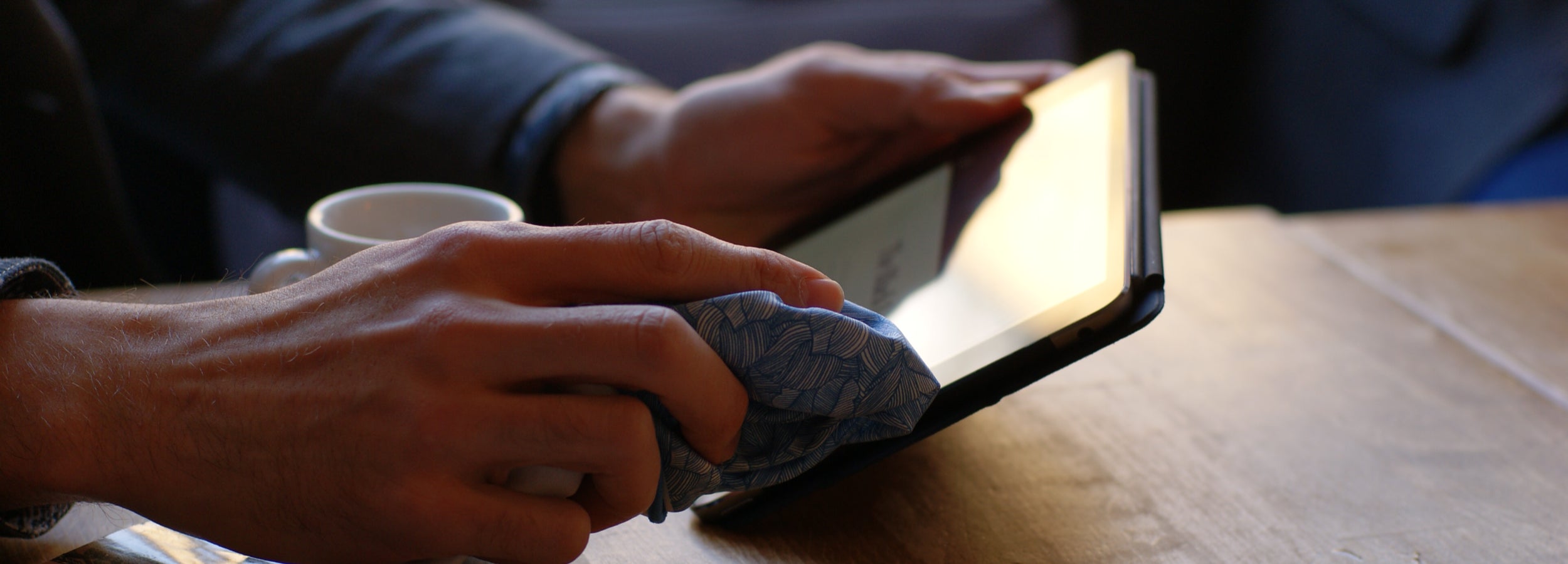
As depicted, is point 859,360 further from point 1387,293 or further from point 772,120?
point 1387,293

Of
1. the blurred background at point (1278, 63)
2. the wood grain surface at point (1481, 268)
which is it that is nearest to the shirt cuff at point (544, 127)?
Answer: the wood grain surface at point (1481, 268)

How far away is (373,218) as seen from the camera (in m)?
0.44

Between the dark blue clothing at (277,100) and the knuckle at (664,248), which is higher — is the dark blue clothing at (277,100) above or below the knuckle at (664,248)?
below

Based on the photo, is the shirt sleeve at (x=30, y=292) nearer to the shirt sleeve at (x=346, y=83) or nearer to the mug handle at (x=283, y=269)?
the mug handle at (x=283, y=269)

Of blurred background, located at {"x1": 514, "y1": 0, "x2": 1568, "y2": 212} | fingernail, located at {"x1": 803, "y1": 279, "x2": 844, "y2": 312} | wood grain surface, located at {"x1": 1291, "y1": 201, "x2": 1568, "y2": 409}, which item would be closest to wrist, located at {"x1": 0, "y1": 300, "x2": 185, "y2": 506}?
fingernail, located at {"x1": 803, "y1": 279, "x2": 844, "y2": 312}

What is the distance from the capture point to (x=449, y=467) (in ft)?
0.93

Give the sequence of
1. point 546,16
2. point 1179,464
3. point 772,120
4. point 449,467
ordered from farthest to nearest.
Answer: point 546,16 → point 772,120 → point 1179,464 → point 449,467

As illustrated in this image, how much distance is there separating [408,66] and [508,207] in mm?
352

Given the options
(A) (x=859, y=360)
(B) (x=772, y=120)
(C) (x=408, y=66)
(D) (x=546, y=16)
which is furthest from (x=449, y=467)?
(D) (x=546, y=16)

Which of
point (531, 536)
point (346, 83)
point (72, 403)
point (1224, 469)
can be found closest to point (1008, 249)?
point (1224, 469)

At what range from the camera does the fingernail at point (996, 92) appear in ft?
1.95

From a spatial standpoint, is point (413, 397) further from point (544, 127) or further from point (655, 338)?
point (544, 127)

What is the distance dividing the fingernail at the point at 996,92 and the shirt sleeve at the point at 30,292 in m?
0.46

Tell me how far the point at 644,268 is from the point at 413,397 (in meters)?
0.08
